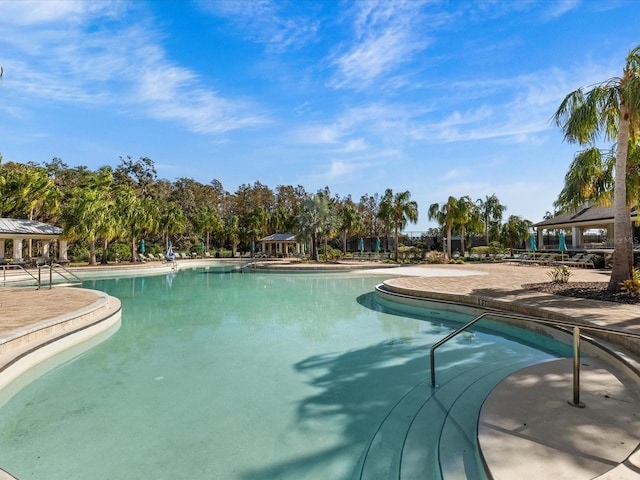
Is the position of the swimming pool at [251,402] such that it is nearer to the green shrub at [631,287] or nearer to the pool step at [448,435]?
the pool step at [448,435]

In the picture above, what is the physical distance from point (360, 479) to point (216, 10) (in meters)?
12.0

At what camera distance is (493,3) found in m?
9.68

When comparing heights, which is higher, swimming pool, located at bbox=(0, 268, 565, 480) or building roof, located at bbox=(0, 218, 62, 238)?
building roof, located at bbox=(0, 218, 62, 238)

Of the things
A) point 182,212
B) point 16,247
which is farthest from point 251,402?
point 182,212

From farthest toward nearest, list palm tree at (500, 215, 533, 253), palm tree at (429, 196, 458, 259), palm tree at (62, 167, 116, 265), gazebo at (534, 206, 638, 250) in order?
palm tree at (500, 215, 533, 253)
palm tree at (429, 196, 458, 259)
palm tree at (62, 167, 116, 265)
gazebo at (534, 206, 638, 250)

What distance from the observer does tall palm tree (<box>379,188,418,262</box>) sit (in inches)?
1170

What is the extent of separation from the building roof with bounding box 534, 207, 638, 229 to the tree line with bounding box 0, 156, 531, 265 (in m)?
6.00

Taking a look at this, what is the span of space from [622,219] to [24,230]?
3219 cm

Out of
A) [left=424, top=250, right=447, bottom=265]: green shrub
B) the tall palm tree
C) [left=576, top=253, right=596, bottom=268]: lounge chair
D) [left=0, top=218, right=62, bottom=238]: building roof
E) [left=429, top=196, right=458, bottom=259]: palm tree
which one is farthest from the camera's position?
the tall palm tree

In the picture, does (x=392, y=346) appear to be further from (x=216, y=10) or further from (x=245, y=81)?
(x=245, y=81)

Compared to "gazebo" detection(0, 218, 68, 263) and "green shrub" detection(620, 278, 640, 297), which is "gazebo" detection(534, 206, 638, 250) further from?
"gazebo" detection(0, 218, 68, 263)

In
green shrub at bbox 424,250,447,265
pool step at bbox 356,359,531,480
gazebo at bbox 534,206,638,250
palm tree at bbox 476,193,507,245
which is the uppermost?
palm tree at bbox 476,193,507,245

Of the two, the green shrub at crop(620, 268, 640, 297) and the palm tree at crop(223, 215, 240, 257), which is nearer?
the green shrub at crop(620, 268, 640, 297)

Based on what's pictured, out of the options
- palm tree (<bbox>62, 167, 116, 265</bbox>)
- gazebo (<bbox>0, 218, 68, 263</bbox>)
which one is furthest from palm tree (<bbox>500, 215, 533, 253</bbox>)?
gazebo (<bbox>0, 218, 68, 263</bbox>)
